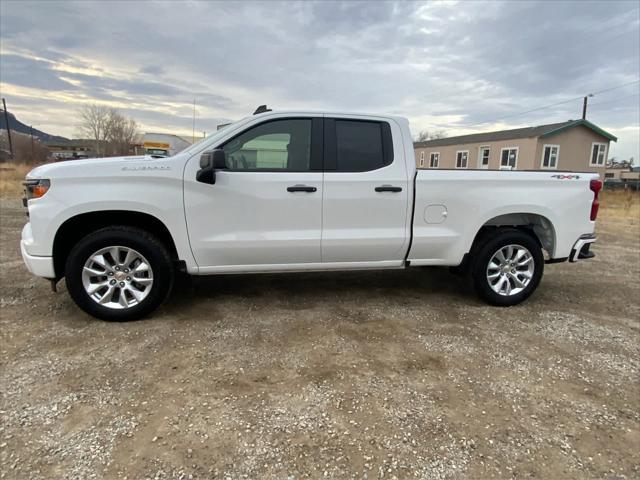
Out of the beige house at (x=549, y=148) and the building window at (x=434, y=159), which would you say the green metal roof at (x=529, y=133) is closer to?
the beige house at (x=549, y=148)

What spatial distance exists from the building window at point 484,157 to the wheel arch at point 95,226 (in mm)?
33510

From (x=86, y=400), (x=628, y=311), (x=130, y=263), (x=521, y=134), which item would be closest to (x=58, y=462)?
(x=86, y=400)

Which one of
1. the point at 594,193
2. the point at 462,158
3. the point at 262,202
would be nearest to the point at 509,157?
the point at 462,158

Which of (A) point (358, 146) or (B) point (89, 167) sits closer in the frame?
(B) point (89, 167)

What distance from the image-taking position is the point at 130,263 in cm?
375

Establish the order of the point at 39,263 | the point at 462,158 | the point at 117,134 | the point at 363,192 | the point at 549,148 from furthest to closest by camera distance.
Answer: the point at 117,134 < the point at 462,158 < the point at 549,148 < the point at 363,192 < the point at 39,263

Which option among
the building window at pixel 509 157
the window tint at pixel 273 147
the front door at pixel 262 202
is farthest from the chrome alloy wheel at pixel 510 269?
the building window at pixel 509 157

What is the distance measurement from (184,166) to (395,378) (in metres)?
2.51

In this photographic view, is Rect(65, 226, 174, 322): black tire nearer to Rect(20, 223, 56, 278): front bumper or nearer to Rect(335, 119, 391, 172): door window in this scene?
Rect(20, 223, 56, 278): front bumper

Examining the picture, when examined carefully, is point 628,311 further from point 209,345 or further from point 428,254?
point 209,345

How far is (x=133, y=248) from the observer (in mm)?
3697

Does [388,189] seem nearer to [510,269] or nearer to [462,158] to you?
[510,269]

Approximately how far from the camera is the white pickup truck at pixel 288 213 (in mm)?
3619

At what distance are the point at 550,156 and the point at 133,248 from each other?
32513mm
